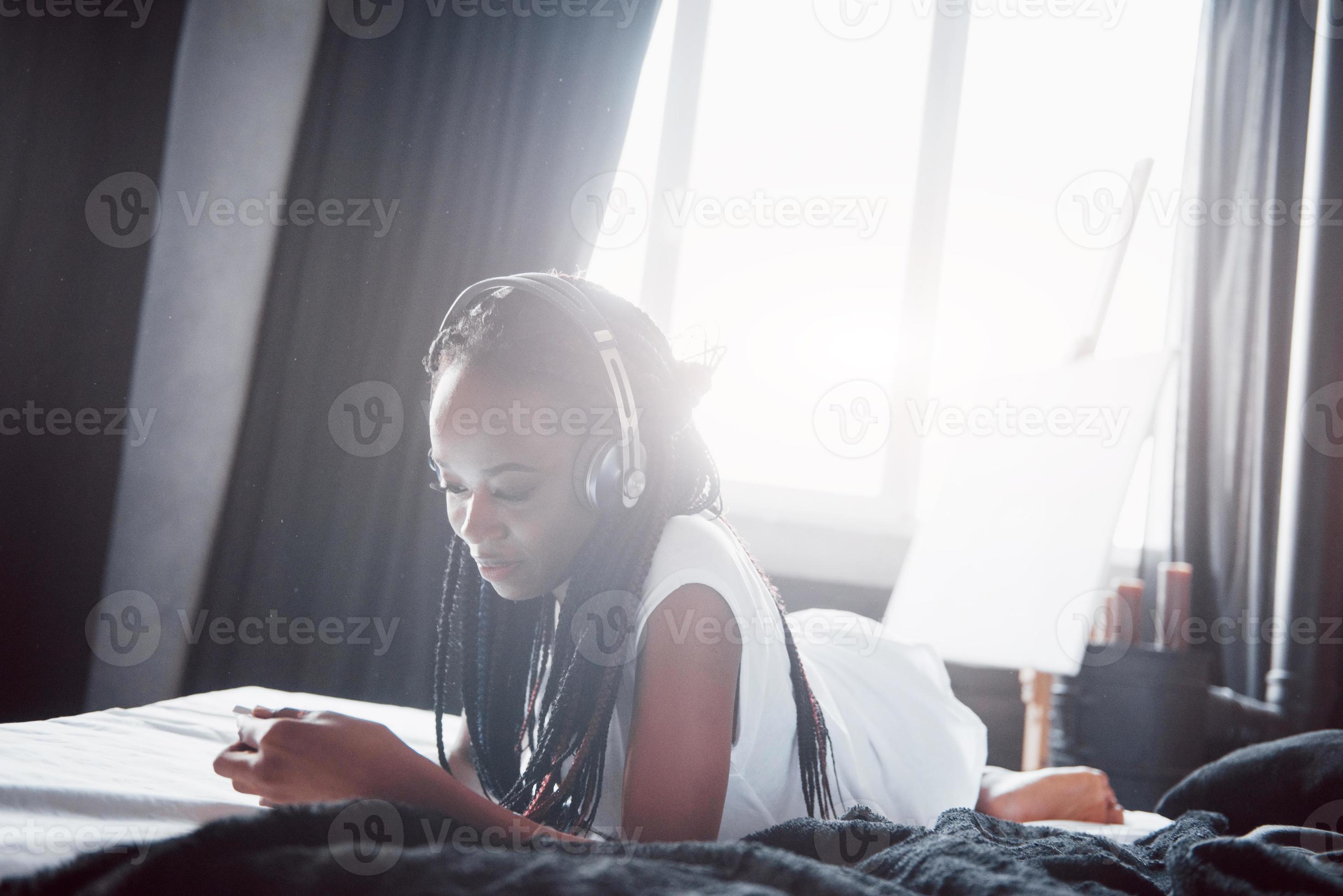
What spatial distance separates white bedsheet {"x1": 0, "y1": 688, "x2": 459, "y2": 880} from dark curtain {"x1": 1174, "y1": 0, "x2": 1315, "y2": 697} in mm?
2192

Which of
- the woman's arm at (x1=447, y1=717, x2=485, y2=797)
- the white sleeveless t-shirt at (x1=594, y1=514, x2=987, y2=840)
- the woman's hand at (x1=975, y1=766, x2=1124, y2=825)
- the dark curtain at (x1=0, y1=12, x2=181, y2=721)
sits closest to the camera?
the white sleeveless t-shirt at (x1=594, y1=514, x2=987, y2=840)

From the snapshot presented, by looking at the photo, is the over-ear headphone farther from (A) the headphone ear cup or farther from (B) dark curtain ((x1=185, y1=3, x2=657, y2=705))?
(B) dark curtain ((x1=185, y1=3, x2=657, y2=705))

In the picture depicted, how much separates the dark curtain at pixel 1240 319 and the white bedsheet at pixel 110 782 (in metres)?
2.19

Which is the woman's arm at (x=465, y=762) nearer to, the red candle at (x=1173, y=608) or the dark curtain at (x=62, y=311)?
the dark curtain at (x=62, y=311)

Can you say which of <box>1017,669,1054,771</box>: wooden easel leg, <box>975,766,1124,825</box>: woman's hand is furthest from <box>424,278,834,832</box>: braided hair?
<box>1017,669,1054,771</box>: wooden easel leg

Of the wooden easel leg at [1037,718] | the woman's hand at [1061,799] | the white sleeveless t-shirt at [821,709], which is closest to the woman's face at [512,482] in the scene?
the white sleeveless t-shirt at [821,709]

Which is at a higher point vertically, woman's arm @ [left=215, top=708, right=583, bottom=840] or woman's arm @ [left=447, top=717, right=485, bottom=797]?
woman's arm @ [left=215, top=708, right=583, bottom=840]

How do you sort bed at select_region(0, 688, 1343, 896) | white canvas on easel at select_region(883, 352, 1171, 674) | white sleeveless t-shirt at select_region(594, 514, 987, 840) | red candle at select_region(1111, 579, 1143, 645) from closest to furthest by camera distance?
bed at select_region(0, 688, 1343, 896) < white sleeveless t-shirt at select_region(594, 514, 987, 840) < white canvas on easel at select_region(883, 352, 1171, 674) < red candle at select_region(1111, 579, 1143, 645)

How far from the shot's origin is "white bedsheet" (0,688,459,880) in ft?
1.94

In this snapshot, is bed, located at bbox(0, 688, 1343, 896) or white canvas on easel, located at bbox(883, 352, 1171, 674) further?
white canvas on easel, located at bbox(883, 352, 1171, 674)

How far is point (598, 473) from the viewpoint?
2.77 feet

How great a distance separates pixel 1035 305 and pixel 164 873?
9.14 ft

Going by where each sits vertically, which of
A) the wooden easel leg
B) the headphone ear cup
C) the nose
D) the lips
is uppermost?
the headphone ear cup

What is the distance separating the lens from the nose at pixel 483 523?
844mm
